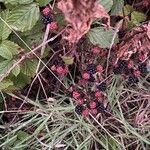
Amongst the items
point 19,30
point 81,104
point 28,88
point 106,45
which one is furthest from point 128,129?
point 19,30

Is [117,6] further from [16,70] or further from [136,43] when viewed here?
[16,70]

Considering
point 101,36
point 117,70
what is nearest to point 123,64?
point 117,70

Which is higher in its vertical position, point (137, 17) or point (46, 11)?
point (46, 11)

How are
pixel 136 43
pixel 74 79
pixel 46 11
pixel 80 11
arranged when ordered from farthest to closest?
1. pixel 74 79
2. pixel 136 43
3. pixel 46 11
4. pixel 80 11

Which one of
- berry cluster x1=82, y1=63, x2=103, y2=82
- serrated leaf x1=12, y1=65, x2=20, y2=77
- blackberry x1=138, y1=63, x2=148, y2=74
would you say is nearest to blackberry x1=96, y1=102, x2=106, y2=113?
berry cluster x1=82, y1=63, x2=103, y2=82

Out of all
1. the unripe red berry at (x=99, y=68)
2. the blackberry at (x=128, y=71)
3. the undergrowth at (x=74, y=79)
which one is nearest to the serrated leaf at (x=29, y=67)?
the undergrowth at (x=74, y=79)
